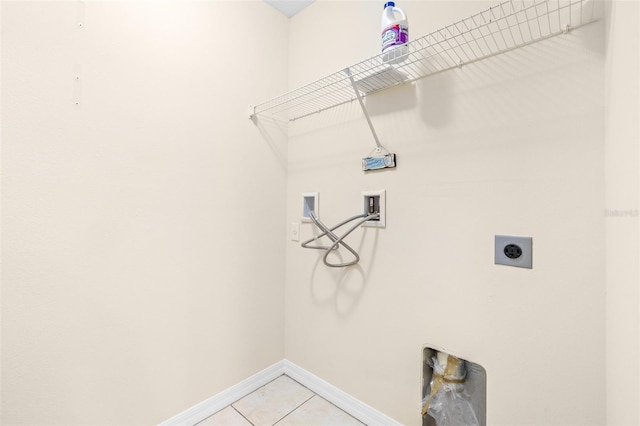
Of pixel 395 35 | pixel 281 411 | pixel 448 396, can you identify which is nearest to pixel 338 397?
pixel 281 411

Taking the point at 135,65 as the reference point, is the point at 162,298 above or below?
below

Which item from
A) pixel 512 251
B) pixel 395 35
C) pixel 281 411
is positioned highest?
pixel 395 35

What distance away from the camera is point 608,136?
2.45 ft

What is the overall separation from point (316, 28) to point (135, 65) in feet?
3.37

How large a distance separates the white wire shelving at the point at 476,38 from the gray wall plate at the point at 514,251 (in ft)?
2.27

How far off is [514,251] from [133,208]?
1540 mm

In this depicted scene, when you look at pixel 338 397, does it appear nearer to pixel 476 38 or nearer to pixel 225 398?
pixel 225 398

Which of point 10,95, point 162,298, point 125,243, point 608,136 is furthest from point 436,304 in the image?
point 10,95

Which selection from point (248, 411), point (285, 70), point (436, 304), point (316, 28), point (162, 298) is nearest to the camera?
point (436, 304)

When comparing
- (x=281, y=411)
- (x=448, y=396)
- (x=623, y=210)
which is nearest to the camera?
(x=623, y=210)

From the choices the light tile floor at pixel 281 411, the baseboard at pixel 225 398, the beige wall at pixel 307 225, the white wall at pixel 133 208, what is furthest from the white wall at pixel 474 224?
the white wall at pixel 133 208

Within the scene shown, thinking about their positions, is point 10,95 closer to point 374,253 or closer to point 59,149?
point 59,149

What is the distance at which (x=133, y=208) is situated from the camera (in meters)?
1.14

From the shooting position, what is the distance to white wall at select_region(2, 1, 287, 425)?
910 millimetres
